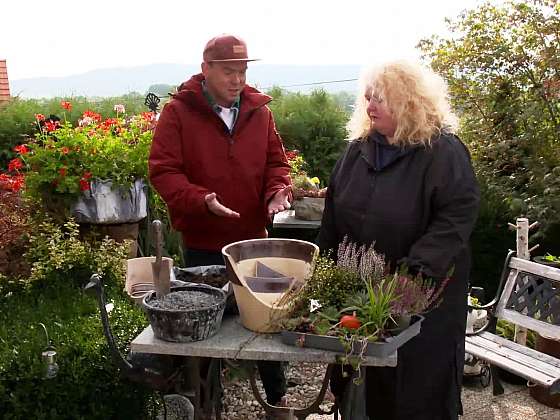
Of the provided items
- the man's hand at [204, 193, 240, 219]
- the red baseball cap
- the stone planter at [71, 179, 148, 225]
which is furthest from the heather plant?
the stone planter at [71, 179, 148, 225]

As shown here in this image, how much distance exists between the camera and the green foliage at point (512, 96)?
182 inches

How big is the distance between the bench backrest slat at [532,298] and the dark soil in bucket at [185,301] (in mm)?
2007

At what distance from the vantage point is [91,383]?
9.30 feet

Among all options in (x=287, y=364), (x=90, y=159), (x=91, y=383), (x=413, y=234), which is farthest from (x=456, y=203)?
(x=90, y=159)

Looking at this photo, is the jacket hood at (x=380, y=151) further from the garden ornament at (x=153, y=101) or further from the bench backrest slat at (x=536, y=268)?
the garden ornament at (x=153, y=101)

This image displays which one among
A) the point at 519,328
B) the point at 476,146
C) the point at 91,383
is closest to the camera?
the point at 91,383

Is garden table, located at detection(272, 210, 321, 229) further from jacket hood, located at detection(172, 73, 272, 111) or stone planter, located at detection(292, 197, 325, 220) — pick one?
jacket hood, located at detection(172, 73, 272, 111)

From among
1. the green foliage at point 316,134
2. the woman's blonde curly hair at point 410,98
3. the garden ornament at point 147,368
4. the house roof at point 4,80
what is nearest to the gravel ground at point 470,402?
the garden ornament at point 147,368

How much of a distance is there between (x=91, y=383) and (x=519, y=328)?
2.46 m

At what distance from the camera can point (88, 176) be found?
4.17m

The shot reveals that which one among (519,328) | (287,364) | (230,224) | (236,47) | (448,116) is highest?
(236,47)

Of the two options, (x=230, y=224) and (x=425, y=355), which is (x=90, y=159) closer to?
(x=230, y=224)

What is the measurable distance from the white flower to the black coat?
1.44 ft

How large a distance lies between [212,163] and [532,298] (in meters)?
1.85
